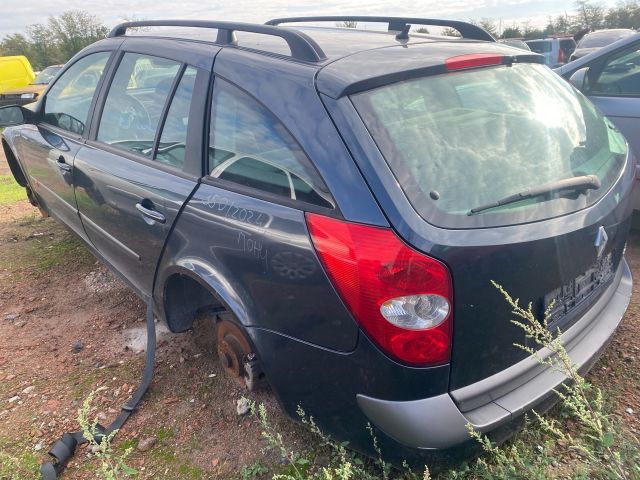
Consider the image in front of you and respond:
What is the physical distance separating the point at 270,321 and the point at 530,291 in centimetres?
91

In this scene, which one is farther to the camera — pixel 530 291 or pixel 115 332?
pixel 115 332

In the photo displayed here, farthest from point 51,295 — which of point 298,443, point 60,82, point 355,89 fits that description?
point 355,89

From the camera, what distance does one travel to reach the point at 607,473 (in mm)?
1625

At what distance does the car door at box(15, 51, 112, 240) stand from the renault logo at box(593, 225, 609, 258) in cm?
288

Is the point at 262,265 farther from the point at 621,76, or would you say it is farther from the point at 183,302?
the point at 621,76

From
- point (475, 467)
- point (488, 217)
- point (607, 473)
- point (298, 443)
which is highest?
point (488, 217)

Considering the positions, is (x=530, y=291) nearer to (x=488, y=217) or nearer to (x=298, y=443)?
(x=488, y=217)

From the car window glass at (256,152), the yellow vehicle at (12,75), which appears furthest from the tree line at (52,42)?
the car window glass at (256,152)

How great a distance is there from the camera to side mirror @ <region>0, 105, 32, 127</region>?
3.93m

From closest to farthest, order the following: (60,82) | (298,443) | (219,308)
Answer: (298,443) < (219,308) < (60,82)

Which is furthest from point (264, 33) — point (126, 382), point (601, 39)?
point (601, 39)

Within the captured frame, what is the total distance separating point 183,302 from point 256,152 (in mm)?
1006

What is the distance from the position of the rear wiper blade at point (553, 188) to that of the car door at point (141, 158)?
123 centimetres

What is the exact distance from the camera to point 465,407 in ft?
5.48
